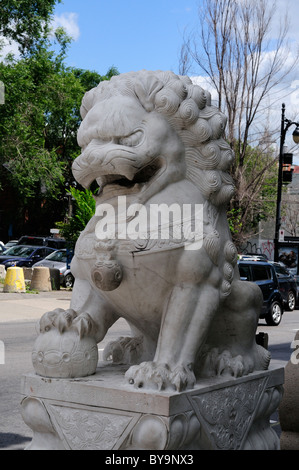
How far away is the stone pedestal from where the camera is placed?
2.61 metres

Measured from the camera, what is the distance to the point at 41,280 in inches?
738

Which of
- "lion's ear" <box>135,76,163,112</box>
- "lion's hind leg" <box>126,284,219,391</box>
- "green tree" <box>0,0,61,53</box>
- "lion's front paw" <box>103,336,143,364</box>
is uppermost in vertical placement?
"green tree" <box>0,0,61,53</box>

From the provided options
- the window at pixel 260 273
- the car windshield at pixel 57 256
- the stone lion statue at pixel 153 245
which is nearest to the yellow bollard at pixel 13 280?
the car windshield at pixel 57 256

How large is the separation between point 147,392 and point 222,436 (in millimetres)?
568

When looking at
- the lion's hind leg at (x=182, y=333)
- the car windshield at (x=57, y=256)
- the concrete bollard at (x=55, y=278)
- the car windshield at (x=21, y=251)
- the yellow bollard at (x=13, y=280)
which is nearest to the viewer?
the lion's hind leg at (x=182, y=333)

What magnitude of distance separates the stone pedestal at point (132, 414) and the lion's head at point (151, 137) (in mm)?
948

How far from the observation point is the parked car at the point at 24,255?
22891 millimetres

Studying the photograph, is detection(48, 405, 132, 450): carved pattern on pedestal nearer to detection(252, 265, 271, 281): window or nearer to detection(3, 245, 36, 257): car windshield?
detection(252, 265, 271, 281): window

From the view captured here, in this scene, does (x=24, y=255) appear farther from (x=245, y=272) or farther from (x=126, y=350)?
(x=126, y=350)

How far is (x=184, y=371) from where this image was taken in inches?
108

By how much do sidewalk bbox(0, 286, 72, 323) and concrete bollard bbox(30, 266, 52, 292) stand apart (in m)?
0.29

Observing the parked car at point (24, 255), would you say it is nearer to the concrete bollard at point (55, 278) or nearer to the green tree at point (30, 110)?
the green tree at point (30, 110)

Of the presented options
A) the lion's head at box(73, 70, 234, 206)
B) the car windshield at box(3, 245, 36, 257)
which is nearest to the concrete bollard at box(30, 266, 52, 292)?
the car windshield at box(3, 245, 36, 257)

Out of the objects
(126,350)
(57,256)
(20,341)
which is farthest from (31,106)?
(126,350)
